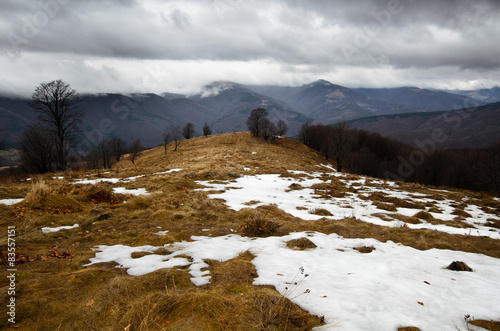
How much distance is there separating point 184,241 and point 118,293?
247 centimetres

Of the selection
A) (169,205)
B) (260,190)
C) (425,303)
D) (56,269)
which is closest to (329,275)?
(425,303)

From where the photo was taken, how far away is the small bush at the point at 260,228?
6189 millimetres

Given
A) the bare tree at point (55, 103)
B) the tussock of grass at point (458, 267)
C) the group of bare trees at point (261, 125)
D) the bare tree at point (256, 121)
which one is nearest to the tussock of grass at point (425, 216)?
the tussock of grass at point (458, 267)

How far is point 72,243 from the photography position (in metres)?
4.94

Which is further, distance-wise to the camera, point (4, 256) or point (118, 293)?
point (4, 256)

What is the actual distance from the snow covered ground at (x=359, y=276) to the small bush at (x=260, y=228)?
1.24 feet

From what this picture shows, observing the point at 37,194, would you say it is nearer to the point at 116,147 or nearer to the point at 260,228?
the point at 260,228

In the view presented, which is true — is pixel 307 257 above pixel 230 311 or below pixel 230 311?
below

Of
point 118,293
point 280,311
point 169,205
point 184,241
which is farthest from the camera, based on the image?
point 169,205

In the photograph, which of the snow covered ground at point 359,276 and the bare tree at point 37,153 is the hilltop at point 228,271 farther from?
the bare tree at point 37,153

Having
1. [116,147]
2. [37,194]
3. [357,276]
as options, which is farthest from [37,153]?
[116,147]

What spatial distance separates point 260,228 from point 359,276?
9.47ft

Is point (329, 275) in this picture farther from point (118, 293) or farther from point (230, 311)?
point (118, 293)

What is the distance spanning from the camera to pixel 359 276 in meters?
3.81
